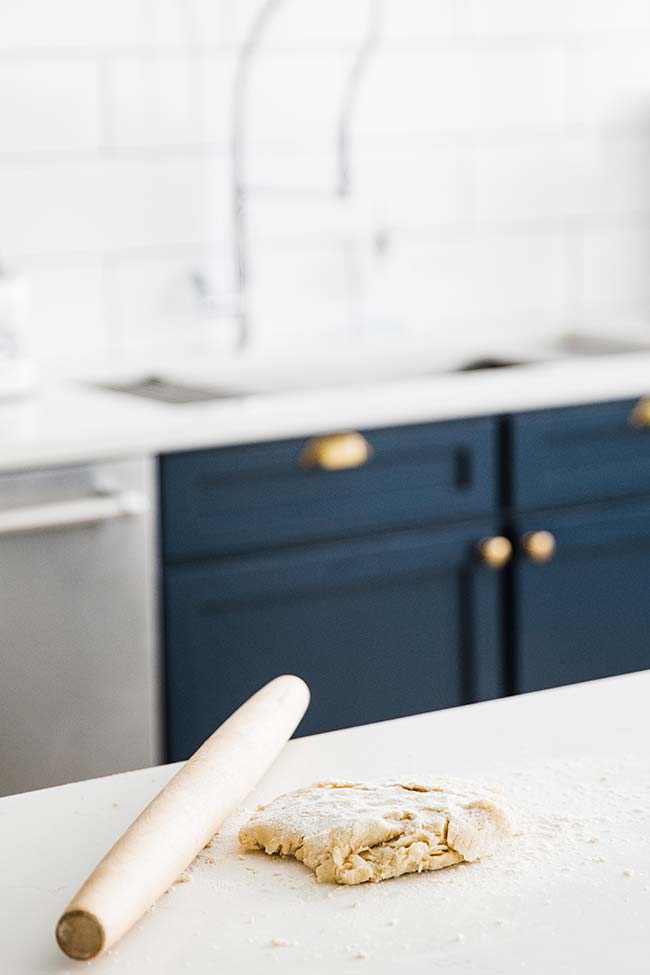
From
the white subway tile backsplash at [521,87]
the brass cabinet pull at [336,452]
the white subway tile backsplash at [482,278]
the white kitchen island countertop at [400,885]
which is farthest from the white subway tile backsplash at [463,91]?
the white kitchen island countertop at [400,885]

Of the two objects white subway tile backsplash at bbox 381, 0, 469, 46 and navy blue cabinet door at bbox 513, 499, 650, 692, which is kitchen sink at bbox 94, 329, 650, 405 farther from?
white subway tile backsplash at bbox 381, 0, 469, 46

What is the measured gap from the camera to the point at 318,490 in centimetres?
224

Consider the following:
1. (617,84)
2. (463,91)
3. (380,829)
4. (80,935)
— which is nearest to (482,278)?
(463,91)

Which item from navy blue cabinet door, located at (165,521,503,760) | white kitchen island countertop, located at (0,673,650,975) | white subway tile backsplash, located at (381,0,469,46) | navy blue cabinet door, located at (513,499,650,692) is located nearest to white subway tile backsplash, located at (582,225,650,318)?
white subway tile backsplash, located at (381,0,469,46)

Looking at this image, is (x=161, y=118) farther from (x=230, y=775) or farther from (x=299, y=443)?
(x=230, y=775)

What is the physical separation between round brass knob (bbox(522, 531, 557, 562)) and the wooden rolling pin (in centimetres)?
139

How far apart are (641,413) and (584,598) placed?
0.31 metres

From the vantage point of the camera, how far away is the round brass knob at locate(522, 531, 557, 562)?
2.40m

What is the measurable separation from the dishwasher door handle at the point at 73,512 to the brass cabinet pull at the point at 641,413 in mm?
831

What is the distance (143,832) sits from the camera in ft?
2.68

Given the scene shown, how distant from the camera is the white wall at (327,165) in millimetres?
2605

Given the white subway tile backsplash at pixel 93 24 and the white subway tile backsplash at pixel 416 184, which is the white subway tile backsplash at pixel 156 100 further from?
the white subway tile backsplash at pixel 416 184

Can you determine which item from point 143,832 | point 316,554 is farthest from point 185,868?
point 316,554

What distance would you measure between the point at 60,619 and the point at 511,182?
4.62 feet
